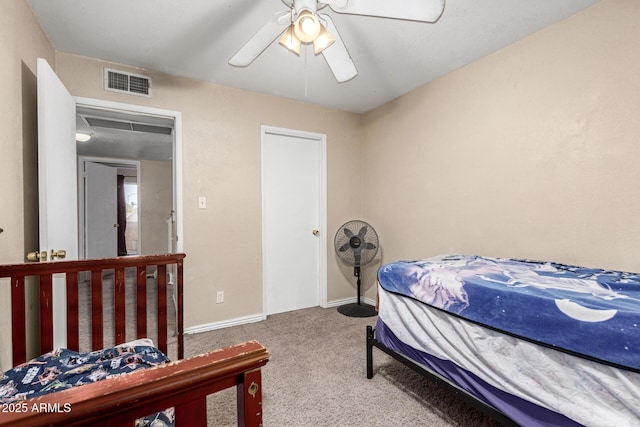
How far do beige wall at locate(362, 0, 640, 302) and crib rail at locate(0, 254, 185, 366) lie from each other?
7.13ft

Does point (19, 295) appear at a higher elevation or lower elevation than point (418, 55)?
lower

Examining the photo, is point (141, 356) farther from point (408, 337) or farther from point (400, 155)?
point (400, 155)

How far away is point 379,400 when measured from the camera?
167 cm

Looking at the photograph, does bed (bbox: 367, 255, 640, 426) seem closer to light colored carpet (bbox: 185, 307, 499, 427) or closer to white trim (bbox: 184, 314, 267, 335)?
light colored carpet (bbox: 185, 307, 499, 427)

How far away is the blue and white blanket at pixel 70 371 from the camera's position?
93 cm

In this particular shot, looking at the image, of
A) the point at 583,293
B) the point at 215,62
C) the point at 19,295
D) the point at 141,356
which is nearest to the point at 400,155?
the point at 215,62

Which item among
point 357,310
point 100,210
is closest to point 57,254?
point 357,310

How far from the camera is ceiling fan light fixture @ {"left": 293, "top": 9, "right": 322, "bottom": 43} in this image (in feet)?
4.64

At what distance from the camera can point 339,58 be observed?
5.90ft

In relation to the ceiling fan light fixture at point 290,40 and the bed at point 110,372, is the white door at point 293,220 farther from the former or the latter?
the ceiling fan light fixture at point 290,40

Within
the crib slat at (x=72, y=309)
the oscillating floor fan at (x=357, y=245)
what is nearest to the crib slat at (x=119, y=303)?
the crib slat at (x=72, y=309)

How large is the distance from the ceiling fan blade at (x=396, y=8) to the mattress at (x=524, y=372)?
54.3 inches

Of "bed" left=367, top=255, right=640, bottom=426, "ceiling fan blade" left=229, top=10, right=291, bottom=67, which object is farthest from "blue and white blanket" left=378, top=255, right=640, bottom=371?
"ceiling fan blade" left=229, top=10, right=291, bottom=67

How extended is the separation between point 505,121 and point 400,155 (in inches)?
41.0
